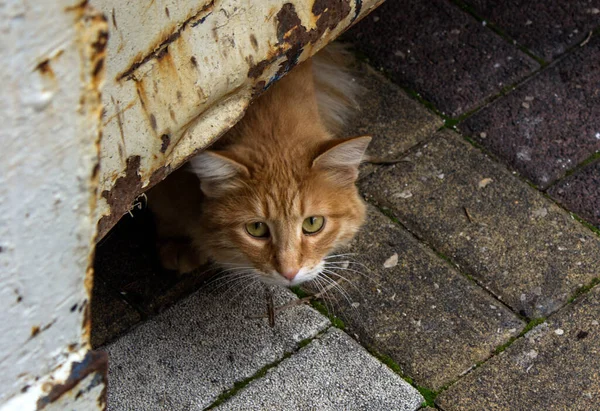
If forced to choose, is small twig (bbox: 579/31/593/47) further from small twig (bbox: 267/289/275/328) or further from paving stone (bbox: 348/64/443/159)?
small twig (bbox: 267/289/275/328)

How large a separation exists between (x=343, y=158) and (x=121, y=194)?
0.86 metres

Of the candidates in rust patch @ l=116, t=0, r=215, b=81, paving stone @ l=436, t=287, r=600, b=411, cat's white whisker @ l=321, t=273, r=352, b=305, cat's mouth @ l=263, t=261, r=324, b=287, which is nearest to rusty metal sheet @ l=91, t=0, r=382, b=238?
rust patch @ l=116, t=0, r=215, b=81

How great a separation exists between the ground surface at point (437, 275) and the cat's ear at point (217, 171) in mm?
506

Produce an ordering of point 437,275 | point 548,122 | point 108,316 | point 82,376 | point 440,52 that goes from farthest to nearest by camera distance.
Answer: point 440,52 < point 548,122 < point 437,275 < point 108,316 < point 82,376

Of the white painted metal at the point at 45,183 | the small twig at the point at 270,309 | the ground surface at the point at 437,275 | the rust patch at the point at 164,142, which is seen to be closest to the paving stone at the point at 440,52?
the ground surface at the point at 437,275

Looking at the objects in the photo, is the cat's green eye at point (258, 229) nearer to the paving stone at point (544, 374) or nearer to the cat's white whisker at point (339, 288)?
the cat's white whisker at point (339, 288)

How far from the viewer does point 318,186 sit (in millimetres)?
2715

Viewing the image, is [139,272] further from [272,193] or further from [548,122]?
[548,122]

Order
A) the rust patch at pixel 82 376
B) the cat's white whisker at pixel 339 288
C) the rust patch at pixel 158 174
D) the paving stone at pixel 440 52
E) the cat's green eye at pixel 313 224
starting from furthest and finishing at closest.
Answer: the paving stone at pixel 440 52 < the cat's white whisker at pixel 339 288 < the cat's green eye at pixel 313 224 < the rust patch at pixel 158 174 < the rust patch at pixel 82 376

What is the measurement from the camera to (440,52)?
3.83m

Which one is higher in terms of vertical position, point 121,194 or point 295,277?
point 121,194

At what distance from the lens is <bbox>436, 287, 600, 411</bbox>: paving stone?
2.66m

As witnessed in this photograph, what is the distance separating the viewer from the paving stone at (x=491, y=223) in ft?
9.93

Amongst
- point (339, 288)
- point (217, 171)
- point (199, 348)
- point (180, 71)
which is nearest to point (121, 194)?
point (180, 71)
